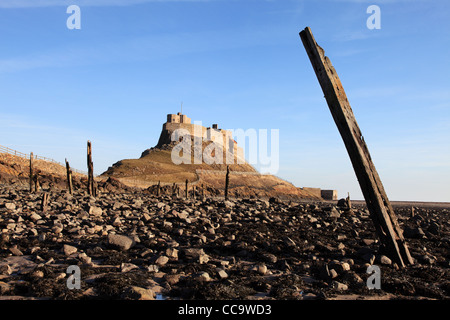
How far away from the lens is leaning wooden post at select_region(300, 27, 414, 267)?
7.00 metres

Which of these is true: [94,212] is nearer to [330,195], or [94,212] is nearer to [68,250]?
[68,250]

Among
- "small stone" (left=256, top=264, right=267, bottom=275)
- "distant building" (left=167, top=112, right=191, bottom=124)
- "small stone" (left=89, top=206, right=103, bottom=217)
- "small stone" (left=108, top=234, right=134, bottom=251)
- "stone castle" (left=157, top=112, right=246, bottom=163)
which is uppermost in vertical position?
"distant building" (left=167, top=112, right=191, bottom=124)

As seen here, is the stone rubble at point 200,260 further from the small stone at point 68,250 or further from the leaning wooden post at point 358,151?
the leaning wooden post at point 358,151

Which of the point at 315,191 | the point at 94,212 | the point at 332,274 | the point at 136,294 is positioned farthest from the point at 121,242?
the point at 315,191

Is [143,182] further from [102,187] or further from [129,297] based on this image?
[129,297]

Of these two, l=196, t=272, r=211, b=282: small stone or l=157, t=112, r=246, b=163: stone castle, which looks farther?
l=157, t=112, r=246, b=163: stone castle

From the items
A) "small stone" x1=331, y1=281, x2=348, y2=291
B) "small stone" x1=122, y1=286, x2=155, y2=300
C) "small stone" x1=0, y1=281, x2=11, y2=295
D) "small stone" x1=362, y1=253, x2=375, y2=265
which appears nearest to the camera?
"small stone" x1=122, y1=286, x2=155, y2=300

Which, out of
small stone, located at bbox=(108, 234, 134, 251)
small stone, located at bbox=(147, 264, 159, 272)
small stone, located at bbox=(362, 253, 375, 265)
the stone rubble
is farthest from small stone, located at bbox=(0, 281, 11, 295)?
small stone, located at bbox=(362, 253, 375, 265)

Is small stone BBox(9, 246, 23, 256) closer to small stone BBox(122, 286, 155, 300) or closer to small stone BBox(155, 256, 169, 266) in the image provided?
small stone BBox(155, 256, 169, 266)

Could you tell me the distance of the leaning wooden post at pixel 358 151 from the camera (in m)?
7.00
